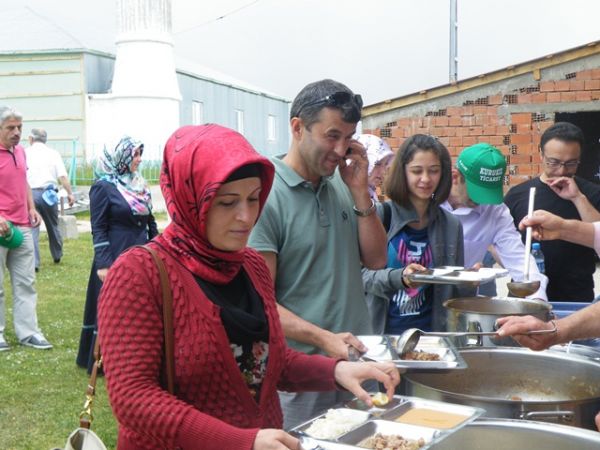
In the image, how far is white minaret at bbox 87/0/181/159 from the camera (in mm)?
20438

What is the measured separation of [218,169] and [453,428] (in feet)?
2.40

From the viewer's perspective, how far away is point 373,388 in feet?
7.68

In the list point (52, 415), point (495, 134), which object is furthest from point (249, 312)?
point (495, 134)

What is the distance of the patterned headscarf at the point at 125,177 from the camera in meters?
4.76

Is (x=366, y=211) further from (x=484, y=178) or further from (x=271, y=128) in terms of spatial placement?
(x=271, y=128)

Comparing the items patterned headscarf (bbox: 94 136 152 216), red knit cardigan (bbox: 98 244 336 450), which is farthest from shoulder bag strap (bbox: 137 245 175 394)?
patterned headscarf (bbox: 94 136 152 216)

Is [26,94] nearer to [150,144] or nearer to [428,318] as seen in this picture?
[150,144]

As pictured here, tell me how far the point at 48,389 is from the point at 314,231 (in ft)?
10.9

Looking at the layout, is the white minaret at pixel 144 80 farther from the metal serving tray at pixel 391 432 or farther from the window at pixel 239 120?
the metal serving tray at pixel 391 432

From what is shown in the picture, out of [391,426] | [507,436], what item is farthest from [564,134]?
[391,426]

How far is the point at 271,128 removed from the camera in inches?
1312

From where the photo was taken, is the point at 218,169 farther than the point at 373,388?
No

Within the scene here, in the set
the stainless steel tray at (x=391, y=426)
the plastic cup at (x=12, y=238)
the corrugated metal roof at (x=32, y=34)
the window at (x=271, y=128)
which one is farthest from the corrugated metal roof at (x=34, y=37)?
the stainless steel tray at (x=391, y=426)

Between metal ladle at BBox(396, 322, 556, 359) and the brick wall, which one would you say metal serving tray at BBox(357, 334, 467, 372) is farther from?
the brick wall
